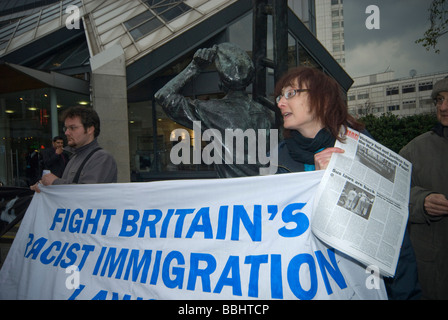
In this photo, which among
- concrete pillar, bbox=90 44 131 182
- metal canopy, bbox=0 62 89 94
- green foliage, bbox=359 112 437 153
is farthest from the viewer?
concrete pillar, bbox=90 44 131 182

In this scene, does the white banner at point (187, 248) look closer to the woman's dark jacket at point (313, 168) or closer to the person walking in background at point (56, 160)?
the woman's dark jacket at point (313, 168)

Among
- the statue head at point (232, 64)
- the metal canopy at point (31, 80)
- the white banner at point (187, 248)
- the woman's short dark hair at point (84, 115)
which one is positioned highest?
the metal canopy at point (31, 80)

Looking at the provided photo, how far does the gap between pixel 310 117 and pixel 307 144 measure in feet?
0.50

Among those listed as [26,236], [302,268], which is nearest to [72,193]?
[26,236]

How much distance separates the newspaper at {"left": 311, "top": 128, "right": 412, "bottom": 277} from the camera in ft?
4.12

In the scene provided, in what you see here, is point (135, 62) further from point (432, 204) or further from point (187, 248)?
point (432, 204)

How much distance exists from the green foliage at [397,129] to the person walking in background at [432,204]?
26.3 ft

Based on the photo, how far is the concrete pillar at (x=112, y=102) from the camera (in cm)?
983

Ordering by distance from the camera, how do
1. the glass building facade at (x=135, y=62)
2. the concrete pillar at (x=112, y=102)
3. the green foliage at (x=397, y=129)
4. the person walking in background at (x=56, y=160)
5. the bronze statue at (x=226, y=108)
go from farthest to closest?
the glass building facade at (x=135, y=62) → the concrete pillar at (x=112, y=102) → the green foliage at (x=397, y=129) → the person walking in background at (x=56, y=160) → the bronze statue at (x=226, y=108)

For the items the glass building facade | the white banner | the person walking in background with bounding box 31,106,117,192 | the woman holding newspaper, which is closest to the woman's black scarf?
the woman holding newspaper

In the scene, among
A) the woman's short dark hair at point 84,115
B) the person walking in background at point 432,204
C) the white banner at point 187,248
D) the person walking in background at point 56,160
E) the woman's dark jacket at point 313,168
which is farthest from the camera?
the person walking in background at point 56,160

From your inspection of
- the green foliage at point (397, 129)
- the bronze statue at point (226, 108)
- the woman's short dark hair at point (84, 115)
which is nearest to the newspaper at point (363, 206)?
the bronze statue at point (226, 108)

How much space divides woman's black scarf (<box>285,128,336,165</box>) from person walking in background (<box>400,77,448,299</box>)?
79 cm

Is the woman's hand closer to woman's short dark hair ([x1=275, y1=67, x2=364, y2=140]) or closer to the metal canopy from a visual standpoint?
woman's short dark hair ([x1=275, y1=67, x2=364, y2=140])
